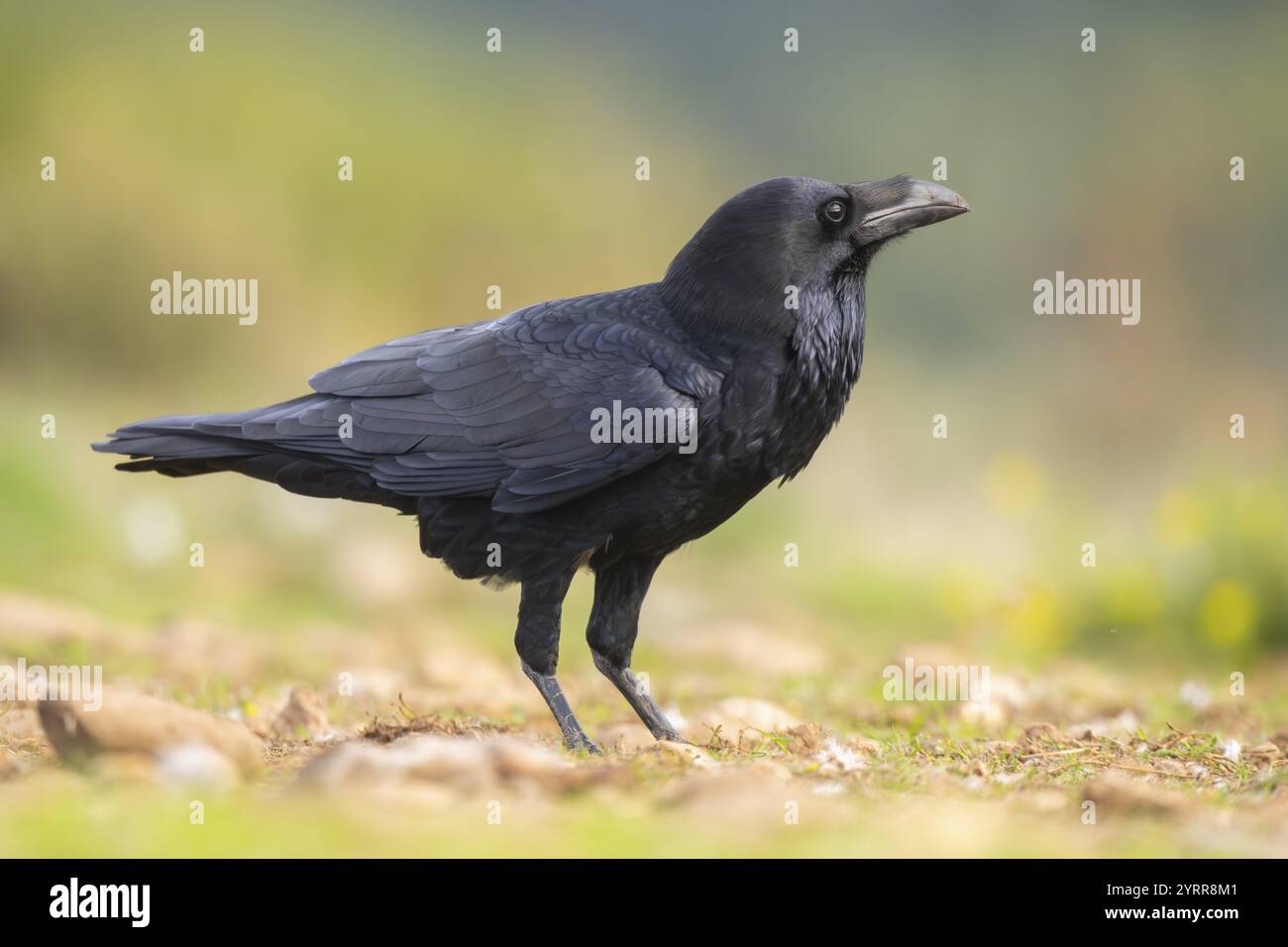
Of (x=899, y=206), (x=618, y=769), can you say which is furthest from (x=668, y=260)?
(x=618, y=769)

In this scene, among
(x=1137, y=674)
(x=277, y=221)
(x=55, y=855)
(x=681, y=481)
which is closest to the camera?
(x=55, y=855)

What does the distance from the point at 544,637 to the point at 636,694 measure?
50cm

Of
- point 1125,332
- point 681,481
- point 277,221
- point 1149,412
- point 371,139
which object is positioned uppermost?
point 371,139

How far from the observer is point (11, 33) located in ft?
41.5

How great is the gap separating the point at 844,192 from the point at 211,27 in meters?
10.5

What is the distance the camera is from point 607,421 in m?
4.55

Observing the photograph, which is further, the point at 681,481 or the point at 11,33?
the point at 11,33

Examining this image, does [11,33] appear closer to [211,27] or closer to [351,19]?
[211,27]

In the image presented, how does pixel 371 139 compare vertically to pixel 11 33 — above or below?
below

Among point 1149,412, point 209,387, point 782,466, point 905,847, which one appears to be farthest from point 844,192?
point 1149,412

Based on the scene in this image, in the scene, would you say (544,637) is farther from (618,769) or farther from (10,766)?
(10,766)

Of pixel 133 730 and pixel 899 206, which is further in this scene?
pixel 899 206

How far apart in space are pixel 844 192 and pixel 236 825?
9.88 ft

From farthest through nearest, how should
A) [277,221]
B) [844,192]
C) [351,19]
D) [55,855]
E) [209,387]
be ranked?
[351,19], [277,221], [209,387], [844,192], [55,855]
